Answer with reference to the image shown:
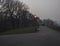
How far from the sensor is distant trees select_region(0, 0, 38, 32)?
1.73 meters

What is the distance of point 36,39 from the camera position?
5.98 ft

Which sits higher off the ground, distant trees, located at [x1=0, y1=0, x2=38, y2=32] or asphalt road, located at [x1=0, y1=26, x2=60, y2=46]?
distant trees, located at [x1=0, y1=0, x2=38, y2=32]

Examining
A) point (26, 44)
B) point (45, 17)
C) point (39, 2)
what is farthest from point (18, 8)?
point (26, 44)

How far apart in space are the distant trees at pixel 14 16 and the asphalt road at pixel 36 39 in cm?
17

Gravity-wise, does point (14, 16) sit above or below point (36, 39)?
above

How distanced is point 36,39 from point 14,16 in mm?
538

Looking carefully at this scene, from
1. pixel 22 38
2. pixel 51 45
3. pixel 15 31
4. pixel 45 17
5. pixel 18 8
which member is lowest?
pixel 51 45

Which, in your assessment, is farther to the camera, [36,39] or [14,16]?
[36,39]

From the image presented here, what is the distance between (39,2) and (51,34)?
0.58 metres

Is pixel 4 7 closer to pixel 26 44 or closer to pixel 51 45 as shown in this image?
pixel 26 44

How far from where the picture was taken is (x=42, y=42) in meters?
1.82

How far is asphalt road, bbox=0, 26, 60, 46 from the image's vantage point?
1.76m

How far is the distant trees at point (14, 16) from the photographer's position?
173 centimetres

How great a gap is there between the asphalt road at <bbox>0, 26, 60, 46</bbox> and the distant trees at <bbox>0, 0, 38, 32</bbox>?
17 centimetres
